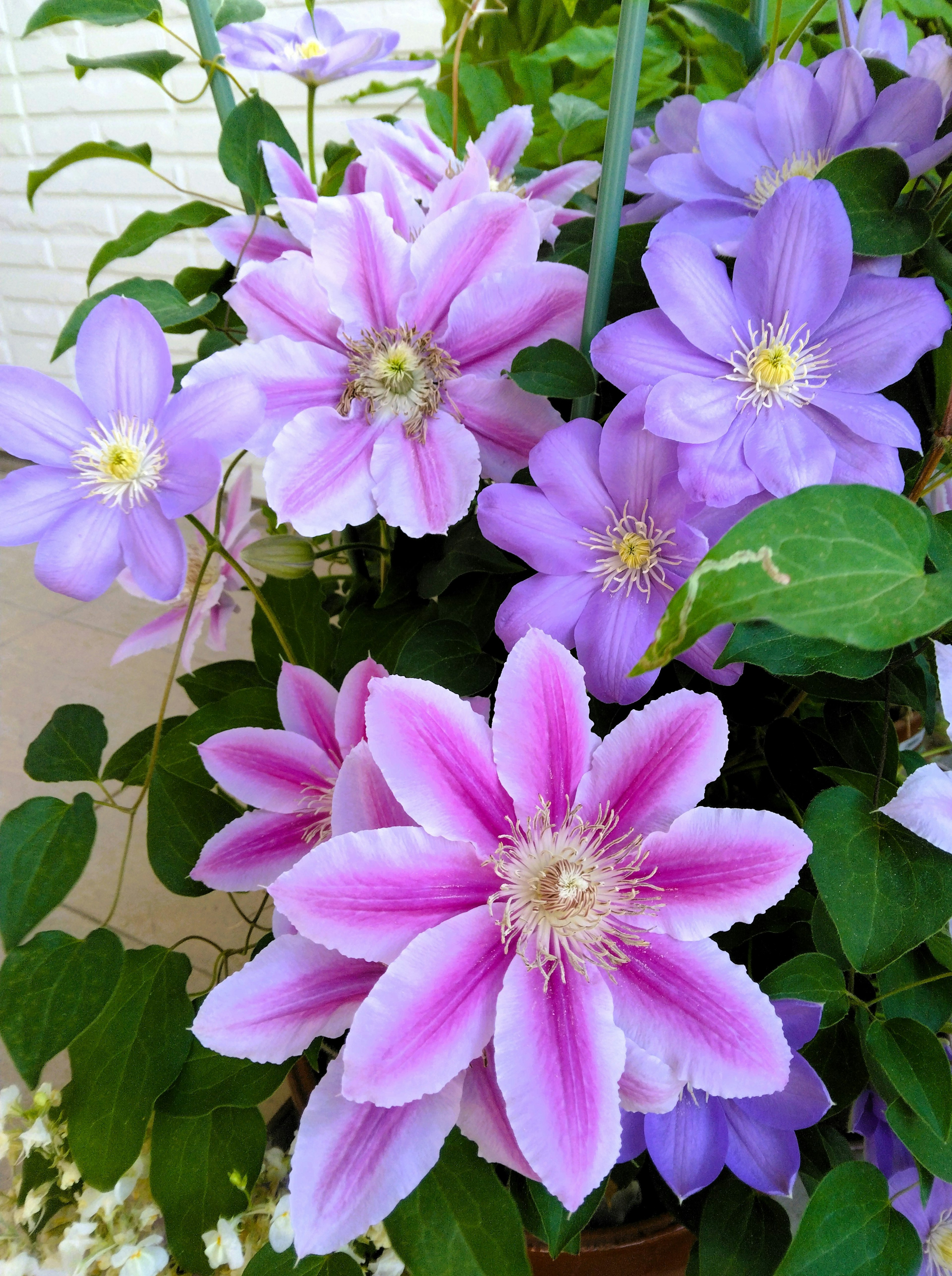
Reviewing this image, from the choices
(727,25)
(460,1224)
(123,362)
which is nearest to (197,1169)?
(460,1224)

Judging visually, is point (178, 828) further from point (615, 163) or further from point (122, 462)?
point (615, 163)

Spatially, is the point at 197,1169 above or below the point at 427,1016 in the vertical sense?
below

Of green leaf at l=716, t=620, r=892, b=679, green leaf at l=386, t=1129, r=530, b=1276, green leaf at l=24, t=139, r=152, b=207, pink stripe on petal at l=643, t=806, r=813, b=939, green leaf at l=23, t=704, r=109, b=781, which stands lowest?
green leaf at l=386, t=1129, r=530, b=1276

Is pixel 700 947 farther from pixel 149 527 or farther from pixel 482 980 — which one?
pixel 149 527

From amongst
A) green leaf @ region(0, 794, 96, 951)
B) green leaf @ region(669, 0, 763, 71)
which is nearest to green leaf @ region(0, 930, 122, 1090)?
green leaf @ region(0, 794, 96, 951)

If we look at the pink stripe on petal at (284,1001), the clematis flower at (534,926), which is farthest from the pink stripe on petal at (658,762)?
the pink stripe on petal at (284,1001)

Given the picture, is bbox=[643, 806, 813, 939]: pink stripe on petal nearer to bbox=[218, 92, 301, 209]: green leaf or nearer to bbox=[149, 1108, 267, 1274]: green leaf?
bbox=[149, 1108, 267, 1274]: green leaf
